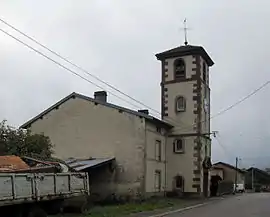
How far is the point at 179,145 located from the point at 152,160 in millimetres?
5423

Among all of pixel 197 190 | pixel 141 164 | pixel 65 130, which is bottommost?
pixel 197 190

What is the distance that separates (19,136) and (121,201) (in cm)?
975

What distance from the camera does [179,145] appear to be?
43750 millimetres

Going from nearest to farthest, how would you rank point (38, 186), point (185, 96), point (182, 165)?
1. point (38, 186)
2. point (182, 165)
3. point (185, 96)

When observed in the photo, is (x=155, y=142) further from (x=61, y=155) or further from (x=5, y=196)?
(x=5, y=196)

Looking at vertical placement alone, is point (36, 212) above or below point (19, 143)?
below

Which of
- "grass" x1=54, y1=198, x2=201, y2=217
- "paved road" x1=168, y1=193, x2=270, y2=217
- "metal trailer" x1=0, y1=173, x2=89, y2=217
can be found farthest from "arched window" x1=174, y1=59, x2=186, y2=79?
"metal trailer" x1=0, y1=173, x2=89, y2=217

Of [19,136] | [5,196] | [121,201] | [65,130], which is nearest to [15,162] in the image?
[5,196]

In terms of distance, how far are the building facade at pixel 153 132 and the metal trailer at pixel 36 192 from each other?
17297 millimetres

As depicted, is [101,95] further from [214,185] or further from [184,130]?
[214,185]

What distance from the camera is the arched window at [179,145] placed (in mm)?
43562

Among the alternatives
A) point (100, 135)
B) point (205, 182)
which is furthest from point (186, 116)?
point (100, 135)

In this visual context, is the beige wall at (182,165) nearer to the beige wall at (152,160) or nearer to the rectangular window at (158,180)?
the beige wall at (152,160)

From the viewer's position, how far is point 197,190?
42.8m
